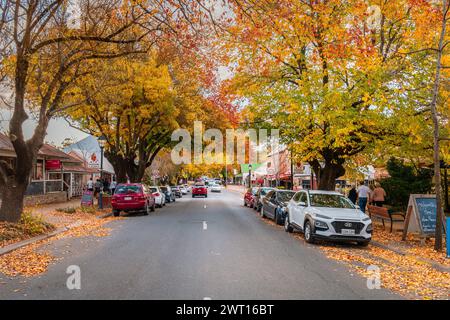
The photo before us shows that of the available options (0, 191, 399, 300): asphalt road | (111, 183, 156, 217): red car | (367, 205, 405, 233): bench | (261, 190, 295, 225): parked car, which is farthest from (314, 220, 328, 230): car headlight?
(111, 183, 156, 217): red car

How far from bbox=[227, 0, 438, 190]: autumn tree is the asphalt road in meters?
5.33

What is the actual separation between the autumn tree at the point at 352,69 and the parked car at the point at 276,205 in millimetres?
2350

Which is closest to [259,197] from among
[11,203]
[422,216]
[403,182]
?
[403,182]

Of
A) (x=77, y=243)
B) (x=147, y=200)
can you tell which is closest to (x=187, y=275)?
(x=77, y=243)

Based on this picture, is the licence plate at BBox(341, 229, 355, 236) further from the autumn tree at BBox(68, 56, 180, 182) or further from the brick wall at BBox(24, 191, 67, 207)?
the brick wall at BBox(24, 191, 67, 207)

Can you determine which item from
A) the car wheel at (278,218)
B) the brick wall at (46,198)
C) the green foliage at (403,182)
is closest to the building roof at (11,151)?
the brick wall at (46,198)

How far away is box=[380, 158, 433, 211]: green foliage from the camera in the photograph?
24734mm

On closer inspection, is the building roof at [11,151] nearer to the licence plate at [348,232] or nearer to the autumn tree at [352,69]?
the autumn tree at [352,69]

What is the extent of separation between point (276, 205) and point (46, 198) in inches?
743

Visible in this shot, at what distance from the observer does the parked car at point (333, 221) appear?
12.6 metres

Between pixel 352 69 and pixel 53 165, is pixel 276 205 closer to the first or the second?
pixel 352 69

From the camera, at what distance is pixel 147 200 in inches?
941
